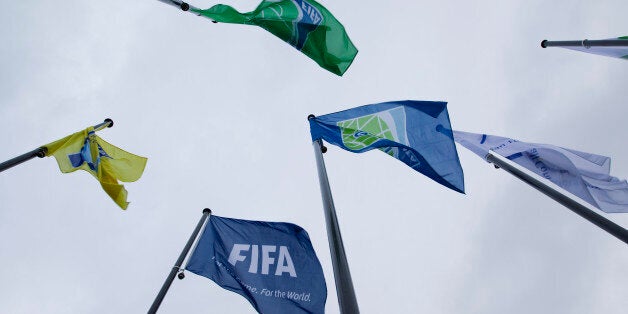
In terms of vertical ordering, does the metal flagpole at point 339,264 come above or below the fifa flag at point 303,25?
below

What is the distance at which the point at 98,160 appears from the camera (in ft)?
32.0

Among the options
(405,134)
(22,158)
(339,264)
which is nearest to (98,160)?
(22,158)

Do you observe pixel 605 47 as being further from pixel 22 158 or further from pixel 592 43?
pixel 22 158

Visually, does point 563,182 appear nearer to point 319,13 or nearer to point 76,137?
point 319,13

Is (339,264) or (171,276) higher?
(339,264)

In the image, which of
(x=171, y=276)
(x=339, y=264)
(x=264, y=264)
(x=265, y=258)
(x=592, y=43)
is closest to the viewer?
(x=339, y=264)

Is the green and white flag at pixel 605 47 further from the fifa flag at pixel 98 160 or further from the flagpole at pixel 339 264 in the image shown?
the fifa flag at pixel 98 160

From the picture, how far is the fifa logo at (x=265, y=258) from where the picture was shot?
854 cm

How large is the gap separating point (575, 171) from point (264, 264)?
755cm

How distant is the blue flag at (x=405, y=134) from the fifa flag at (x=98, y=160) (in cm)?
454

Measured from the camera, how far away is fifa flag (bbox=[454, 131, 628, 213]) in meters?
9.56

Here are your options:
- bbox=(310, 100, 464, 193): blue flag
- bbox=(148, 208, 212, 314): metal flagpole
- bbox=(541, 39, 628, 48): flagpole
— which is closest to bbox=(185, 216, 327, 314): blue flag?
bbox=(148, 208, 212, 314): metal flagpole

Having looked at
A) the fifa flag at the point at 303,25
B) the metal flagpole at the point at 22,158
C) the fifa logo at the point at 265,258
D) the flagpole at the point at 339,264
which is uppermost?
the fifa flag at the point at 303,25

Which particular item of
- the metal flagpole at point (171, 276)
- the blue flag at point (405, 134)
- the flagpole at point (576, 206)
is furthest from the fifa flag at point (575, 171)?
the metal flagpole at point (171, 276)
